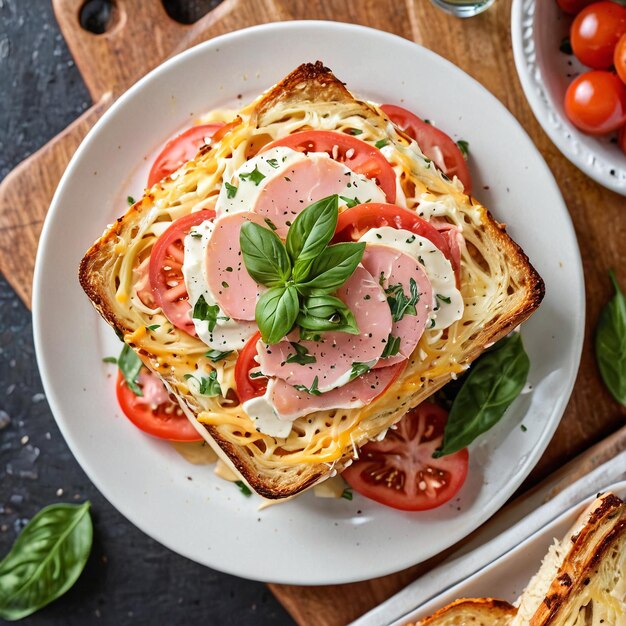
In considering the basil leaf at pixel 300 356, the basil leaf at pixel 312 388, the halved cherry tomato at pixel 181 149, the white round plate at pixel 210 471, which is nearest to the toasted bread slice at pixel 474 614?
the white round plate at pixel 210 471

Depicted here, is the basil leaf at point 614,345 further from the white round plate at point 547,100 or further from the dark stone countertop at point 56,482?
the dark stone countertop at point 56,482

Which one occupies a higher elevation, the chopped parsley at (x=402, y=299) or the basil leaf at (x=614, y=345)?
the chopped parsley at (x=402, y=299)

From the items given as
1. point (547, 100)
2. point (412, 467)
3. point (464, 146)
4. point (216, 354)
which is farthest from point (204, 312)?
point (547, 100)

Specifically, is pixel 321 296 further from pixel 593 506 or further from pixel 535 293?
pixel 593 506

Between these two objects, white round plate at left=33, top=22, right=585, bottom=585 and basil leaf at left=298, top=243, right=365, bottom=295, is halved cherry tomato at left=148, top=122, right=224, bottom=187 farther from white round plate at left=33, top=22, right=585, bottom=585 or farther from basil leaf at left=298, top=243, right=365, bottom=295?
basil leaf at left=298, top=243, right=365, bottom=295

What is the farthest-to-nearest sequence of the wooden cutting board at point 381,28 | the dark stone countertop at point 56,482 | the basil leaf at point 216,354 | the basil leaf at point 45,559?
1. the dark stone countertop at point 56,482
2. the basil leaf at point 45,559
3. the wooden cutting board at point 381,28
4. the basil leaf at point 216,354

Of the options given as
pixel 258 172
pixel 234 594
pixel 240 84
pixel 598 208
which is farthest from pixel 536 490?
pixel 240 84

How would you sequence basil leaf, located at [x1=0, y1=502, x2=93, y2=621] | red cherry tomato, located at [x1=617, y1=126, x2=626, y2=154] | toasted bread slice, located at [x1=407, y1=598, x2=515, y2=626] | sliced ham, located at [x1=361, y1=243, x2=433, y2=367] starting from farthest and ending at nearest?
basil leaf, located at [x1=0, y1=502, x2=93, y2=621] < red cherry tomato, located at [x1=617, y1=126, x2=626, y2=154] < toasted bread slice, located at [x1=407, y1=598, x2=515, y2=626] < sliced ham, located at [x1=361, y1=243, x2=433, y2=367]

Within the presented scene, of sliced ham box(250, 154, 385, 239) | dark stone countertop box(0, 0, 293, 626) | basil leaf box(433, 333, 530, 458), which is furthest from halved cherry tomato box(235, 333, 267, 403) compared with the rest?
dark stone countertop box(0, 0, 293, 626)
